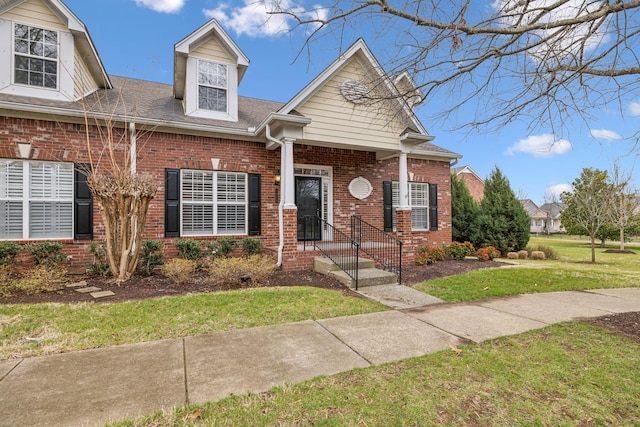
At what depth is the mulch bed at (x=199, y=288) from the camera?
4.53m

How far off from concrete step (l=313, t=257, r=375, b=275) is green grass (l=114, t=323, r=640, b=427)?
426 cm

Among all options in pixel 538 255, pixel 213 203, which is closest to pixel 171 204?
pixel 213 203

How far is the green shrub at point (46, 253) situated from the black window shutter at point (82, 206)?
1.75ft

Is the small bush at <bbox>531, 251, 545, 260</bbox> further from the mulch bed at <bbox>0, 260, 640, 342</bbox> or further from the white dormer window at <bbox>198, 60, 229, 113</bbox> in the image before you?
the white dormer window at <bbox>198, 60, 229, 113</bbox>

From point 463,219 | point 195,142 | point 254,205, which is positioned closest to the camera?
point 195,142

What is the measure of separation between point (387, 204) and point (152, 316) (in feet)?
26.6

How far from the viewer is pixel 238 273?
649 cm

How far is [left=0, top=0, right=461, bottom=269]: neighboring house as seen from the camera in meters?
7.10

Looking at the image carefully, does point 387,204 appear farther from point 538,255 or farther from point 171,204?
point 538,255

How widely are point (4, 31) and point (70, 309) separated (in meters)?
6.87

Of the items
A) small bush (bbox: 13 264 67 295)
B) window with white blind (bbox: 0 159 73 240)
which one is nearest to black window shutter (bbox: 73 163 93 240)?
window with white blind (bbox: 0 159 73 240)

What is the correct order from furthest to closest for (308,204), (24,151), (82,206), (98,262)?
(308,204), (82,206), (98,262), (24,151)

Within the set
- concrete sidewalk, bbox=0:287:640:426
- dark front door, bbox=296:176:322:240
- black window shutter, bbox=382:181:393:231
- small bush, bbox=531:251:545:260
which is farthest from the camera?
small bush, bbox=531:251:545:260

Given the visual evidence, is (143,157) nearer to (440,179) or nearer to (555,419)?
(555,419)
